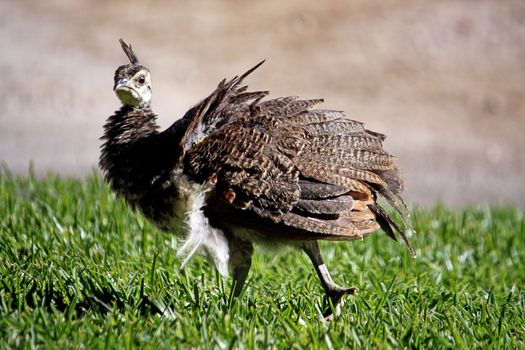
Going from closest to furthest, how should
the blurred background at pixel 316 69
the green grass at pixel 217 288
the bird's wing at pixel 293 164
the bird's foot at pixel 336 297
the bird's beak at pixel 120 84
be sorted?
1. the green grass at pixel 217 288
2. the bird's wing at pixel 293 164
3. the bird's foot at pixel 336 297
4. the bird's beak at pixel 120 84
5. the blurred background at pixel 316 69

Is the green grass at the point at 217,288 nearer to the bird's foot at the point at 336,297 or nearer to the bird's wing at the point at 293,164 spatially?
the bird's foot at the point at 336,297

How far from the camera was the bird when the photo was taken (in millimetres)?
4367

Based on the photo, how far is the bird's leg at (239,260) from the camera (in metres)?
4.55

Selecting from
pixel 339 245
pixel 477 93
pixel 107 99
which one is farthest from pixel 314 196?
pixel 477 93

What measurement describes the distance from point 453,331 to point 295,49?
8928 mm

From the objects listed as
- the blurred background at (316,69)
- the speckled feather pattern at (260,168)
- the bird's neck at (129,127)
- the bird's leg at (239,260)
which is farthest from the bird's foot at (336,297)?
the blurred background at (316,69)

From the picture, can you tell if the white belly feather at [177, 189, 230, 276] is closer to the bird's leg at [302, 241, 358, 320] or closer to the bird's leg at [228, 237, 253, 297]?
the bird's leg at [228, 237, 253, 297]

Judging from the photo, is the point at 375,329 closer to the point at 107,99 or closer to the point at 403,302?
the point at 403,302

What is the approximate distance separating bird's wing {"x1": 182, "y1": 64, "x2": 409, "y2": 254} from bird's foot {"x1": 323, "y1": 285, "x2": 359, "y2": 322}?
0.93 ft

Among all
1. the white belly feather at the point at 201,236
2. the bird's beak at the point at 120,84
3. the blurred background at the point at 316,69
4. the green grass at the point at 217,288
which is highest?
the blurred background at the point at 316,69

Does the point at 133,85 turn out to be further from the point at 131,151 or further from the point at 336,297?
the point at 336,297

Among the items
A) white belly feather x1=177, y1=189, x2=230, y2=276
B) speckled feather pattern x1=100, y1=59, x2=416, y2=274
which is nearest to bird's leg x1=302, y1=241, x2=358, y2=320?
speckled feather pattern x1=100, y1=59, x2=416, y2=274

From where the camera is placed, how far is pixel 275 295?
479 cm

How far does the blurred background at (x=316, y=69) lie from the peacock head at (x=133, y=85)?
4709 millimetres
